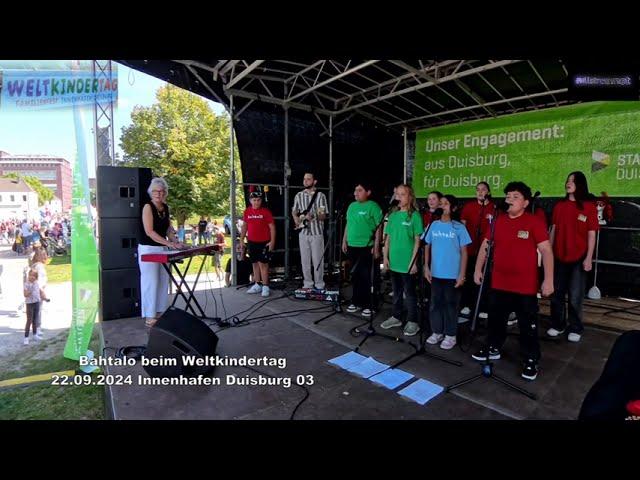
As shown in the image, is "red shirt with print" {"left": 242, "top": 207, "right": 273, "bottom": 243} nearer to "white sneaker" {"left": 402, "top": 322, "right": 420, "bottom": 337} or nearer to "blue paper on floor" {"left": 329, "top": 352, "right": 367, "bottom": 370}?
"white sneaker" {"left": 402, "top": 322, "right": 420, "bottom": 337}

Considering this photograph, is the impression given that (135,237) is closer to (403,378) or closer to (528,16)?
(403,378)

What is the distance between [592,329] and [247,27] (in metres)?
4.61

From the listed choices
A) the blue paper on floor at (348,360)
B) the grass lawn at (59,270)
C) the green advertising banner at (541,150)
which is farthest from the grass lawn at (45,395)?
the green advertising banner at (541,150)

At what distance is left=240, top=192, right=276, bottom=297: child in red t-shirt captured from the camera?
551cm

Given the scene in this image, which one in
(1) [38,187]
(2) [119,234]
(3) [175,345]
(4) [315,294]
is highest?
(1) [38,187]

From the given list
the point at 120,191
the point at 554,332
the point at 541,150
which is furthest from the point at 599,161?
the point at 120,191

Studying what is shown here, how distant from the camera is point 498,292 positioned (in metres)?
2.90

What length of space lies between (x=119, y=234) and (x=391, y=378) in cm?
347

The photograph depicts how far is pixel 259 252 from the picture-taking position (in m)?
5.55

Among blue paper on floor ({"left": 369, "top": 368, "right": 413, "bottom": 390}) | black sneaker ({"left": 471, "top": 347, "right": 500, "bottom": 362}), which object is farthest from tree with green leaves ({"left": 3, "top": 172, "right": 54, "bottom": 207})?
black sneaker ({"left": 471, "top": 347, "right": 500, "bottom": 362})

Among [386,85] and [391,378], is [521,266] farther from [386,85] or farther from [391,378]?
[386,85]

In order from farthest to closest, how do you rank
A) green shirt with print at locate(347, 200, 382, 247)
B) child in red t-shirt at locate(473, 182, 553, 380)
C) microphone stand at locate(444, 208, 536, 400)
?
green shirt with print at locate(347, 200, 382, 247)
child in red t-shirt at locate(473, 182, 553, 380)
microphone stand at locate(444, 208, 536, 400)

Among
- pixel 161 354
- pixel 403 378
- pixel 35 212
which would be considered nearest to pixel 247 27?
→ pixel 161 354
